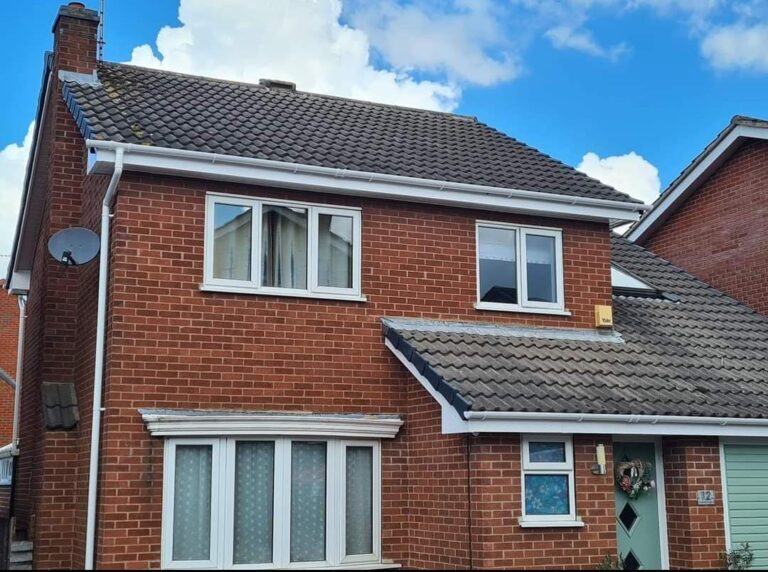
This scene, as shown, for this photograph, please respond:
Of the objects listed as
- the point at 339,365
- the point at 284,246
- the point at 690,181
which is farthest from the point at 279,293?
the point at 690,181

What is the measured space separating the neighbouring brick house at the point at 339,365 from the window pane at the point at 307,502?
1.1 inches

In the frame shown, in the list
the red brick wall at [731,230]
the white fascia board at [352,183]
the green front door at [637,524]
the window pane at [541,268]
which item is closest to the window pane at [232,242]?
the white fascia board at [352,183]

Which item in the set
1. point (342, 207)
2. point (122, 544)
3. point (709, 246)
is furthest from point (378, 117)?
point (122, 544)

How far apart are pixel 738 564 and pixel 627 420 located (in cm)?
263

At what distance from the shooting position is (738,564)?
12.9 m

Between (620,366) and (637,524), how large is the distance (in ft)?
6.83

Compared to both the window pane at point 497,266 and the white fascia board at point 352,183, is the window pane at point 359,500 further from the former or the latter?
the white fascia board at point 352,183

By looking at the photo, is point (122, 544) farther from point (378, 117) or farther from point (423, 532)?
point (378, 117)

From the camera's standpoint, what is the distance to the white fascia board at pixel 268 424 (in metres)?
11.8

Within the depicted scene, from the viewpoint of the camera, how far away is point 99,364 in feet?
39.1

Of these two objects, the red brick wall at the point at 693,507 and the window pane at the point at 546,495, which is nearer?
the window pane at the point at 546,495

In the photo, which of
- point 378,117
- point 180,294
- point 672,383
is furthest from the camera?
point 378,117

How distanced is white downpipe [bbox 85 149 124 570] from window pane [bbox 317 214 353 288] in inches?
107

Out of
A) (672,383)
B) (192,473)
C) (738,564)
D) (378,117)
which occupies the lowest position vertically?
(738,564)
